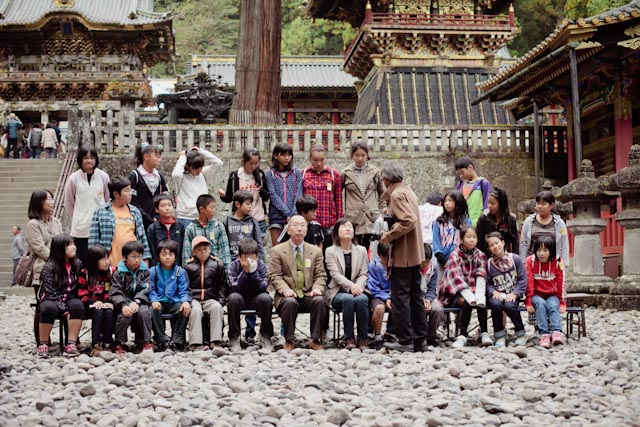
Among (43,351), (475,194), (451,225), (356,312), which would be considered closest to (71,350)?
(43,351)

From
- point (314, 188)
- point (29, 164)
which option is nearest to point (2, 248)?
point (29, 164)

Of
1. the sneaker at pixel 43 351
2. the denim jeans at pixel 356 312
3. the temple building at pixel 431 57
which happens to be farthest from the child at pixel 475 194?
the temple building at pixel 431 57

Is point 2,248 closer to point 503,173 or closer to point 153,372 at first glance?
point 503,173

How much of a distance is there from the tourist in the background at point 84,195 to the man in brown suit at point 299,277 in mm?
1789

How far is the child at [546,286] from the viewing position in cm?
705

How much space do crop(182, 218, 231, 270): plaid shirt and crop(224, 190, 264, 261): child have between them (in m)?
0.16


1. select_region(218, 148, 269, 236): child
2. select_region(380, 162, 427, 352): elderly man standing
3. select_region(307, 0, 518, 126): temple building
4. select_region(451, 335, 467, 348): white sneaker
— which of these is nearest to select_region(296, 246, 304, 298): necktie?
select_region(380, 162, 427, 352): elderly man standing

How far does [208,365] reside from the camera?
6121mm

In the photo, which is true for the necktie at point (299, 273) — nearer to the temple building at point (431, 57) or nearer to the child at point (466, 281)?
the child at point (466, 281)

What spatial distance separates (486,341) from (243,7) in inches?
372

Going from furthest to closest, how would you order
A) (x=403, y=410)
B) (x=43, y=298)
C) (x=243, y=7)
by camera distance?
(x=243, y=7), (x=43, y=298), (x=403, y=410)

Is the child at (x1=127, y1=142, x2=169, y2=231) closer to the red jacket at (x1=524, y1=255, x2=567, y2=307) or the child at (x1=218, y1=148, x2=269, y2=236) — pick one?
the child at (x1=218, y1=148, x2=269, y2=236)

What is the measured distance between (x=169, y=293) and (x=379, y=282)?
1767mm

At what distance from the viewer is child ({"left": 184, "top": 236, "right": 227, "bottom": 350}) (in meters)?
6.90
